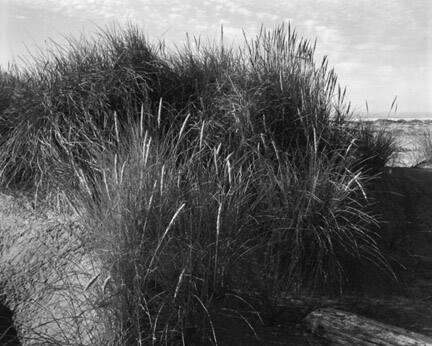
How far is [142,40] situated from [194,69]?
0.67 meters

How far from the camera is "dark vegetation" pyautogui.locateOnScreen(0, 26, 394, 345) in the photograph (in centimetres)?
265

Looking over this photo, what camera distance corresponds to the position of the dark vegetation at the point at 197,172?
265 centimetres

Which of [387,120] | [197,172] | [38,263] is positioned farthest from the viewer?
[387,120]

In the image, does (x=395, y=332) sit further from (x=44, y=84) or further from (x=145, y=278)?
(x=44, y=84)

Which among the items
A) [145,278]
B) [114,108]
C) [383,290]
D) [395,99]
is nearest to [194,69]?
[114,108]

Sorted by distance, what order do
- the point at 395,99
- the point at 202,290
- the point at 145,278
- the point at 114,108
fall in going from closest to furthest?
1. the point at 145,278
2. the point at 202,290
3. the point at 114,108
4. the point at 395,99

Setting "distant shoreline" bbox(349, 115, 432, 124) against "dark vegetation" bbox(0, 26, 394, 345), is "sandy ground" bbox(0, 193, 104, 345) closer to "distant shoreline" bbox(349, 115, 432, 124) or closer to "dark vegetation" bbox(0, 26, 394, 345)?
"dark vegetation" bbox(0, 26, 394, 345)

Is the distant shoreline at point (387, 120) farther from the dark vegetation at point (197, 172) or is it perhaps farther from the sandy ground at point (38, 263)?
the sandy ground at point (38, 263)

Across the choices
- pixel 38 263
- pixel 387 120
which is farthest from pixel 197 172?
pixel 387 120

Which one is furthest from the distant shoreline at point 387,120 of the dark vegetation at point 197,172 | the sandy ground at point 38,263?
the sandy ground at point 38,263

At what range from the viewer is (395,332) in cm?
289

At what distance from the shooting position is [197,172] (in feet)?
10.4

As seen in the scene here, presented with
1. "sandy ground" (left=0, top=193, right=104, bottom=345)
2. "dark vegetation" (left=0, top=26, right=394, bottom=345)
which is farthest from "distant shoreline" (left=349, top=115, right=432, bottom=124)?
"sandy ground" (left=0, top=193, right=104, bottom=345)

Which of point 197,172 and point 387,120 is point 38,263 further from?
point 387,120
